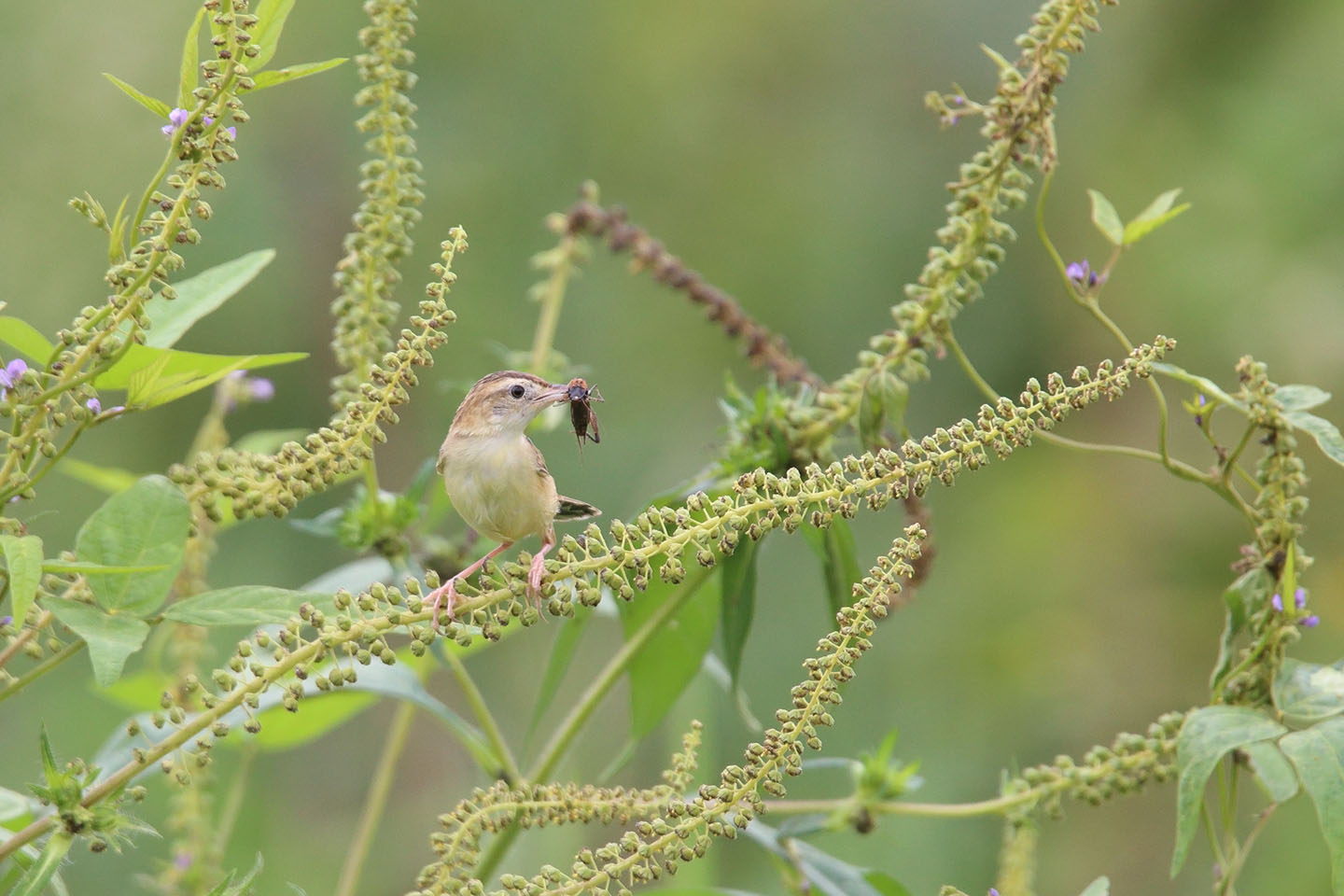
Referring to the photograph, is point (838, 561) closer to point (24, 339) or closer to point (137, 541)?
point (137, 541)

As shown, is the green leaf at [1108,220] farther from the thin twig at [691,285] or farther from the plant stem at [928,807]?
the plant stem at [928,807]

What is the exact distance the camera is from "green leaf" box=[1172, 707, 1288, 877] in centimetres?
120

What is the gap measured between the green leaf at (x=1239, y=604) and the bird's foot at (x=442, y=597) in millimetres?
799

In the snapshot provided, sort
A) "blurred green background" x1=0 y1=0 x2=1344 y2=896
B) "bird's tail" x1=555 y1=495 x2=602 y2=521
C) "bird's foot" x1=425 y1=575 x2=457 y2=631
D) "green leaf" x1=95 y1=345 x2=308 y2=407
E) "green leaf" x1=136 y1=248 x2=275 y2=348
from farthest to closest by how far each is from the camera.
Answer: "blurred green background" x1=0 y1=0 x2=1344 y2=896
"bird's tail" x1=555 y1=495 x2=602 y2=521
"green leaf" x1=136 y1=248 x2=275 y2=348
"green leaf" x1=95 y1=345 x2=308 y2=407
"bird's foot" x1=425 y1=575 x2=457 y2=631

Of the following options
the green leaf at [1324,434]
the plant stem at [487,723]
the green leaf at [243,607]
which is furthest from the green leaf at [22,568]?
the green leaf at [1324,434]

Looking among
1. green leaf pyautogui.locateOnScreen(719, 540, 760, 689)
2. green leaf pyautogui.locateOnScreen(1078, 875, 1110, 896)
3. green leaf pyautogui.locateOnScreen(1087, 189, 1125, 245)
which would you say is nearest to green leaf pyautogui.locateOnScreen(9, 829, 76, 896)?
green leaf pyautogui.locateOnScreen(719, 540, 760, 689)

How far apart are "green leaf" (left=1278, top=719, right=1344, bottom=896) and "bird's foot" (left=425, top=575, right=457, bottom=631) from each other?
0.77 m

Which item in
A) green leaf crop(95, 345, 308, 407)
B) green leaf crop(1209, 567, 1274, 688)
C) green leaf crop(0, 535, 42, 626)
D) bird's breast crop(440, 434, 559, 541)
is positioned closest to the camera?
green leaf crop(0, 535, 42, 626)

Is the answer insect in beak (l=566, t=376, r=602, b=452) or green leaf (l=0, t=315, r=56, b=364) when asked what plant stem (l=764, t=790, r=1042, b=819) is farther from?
green leaf (l=0, t=315, r=56, b=364)

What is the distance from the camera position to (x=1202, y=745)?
4.14 ft

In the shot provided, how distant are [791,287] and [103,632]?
14.3 ft

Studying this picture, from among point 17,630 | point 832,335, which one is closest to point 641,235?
point 17,630

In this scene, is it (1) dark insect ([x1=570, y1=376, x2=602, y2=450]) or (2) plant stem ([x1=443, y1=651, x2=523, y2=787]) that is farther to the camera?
(2) plant stem ([x1=443, y1=651, x2=523, y2=787])

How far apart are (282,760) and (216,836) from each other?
3.74 m
